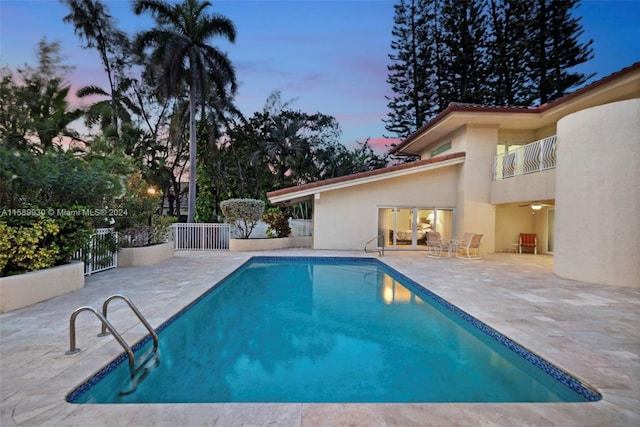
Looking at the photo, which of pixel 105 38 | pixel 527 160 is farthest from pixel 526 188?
pixel 105 38

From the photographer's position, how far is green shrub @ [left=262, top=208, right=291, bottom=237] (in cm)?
1614

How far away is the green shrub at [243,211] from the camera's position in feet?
48.8

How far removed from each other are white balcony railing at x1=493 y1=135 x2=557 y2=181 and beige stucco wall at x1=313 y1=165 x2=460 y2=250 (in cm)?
201

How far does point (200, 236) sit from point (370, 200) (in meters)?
8.14

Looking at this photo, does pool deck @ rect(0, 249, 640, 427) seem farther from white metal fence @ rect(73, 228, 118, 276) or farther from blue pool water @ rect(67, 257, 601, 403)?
white metal fence @ rect(73, 228, 118, 276)

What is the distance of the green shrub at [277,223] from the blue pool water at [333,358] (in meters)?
8.20

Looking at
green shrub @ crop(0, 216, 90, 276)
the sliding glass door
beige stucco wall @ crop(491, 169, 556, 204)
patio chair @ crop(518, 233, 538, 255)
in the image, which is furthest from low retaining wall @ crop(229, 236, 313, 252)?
patio chair @ crop(518, 233, 538, 255)

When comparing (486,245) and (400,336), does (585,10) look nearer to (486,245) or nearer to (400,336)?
(486,245)

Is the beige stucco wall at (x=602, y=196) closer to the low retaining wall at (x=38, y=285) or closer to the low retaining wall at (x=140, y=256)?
the low retaining wall at (x=38, y=285)

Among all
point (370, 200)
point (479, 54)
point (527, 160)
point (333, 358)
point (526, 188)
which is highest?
point (479, 54)

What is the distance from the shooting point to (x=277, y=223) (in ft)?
53.1

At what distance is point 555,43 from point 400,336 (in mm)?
26706

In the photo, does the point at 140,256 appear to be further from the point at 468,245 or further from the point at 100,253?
the point at 468,245

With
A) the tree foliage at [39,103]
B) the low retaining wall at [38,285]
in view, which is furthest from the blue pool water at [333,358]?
the tree foliage at [39,103]
